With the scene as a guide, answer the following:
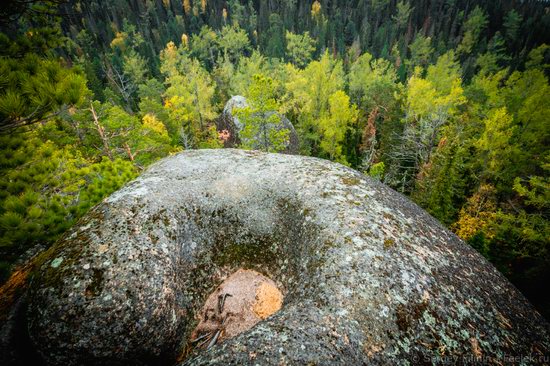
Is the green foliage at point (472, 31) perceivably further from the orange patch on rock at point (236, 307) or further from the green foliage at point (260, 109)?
the orange patch on rock at point (236, 307)

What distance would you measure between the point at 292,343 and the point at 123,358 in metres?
3.27

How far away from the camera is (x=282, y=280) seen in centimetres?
661

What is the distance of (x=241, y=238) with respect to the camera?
7.39 meters

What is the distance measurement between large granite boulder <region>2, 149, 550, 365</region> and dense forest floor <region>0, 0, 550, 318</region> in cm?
151

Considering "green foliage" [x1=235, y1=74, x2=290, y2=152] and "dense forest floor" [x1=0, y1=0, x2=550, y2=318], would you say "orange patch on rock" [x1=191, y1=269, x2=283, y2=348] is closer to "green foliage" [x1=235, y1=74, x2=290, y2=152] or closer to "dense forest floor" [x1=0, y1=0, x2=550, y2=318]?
"dense forest floor" [x1=0, y1=0, x2=550, y2=318]

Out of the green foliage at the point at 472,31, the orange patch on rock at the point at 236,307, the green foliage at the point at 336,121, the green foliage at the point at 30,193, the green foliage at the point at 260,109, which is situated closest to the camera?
the green foliage at the point at 30,193

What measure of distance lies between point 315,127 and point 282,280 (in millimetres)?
25368

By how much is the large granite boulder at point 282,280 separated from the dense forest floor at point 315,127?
1.51m

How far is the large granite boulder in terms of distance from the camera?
14.3 feet

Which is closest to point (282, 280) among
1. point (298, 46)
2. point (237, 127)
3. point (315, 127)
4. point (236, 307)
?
point (236, 307)

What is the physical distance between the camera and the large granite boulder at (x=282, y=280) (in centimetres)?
436

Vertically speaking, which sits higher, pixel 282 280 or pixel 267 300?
pixel 282 280

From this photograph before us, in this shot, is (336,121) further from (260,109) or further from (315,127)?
(260,109)

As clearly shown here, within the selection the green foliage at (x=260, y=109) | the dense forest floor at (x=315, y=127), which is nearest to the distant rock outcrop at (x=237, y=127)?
the dense forest floor at (x=315, y=127)
